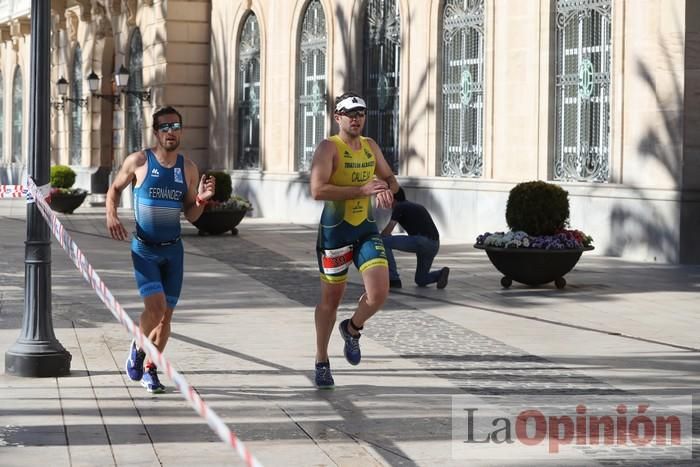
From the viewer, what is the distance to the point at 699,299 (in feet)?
47.6

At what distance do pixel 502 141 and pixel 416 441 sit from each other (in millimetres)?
15999

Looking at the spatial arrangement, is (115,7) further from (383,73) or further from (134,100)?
(383,73)

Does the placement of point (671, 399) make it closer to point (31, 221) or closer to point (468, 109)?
point (31, 221)

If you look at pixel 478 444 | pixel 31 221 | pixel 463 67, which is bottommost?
pixel 478 444

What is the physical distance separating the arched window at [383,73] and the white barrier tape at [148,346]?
15.2 meters

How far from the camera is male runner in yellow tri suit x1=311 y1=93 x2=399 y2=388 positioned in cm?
866

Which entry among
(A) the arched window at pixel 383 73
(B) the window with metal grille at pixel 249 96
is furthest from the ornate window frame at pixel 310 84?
(B) the window with metal grille at pixel 249 96

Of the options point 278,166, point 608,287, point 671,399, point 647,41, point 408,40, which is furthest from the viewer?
point 278,166

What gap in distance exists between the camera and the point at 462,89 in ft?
80.0

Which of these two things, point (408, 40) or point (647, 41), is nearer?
point (647, 41)

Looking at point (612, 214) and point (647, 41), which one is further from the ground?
point (647, 41)

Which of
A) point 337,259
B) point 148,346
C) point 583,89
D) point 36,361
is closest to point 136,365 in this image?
point 36,361

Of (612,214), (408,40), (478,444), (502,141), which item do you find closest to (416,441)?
(478,444)

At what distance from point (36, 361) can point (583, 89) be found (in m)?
13.4
